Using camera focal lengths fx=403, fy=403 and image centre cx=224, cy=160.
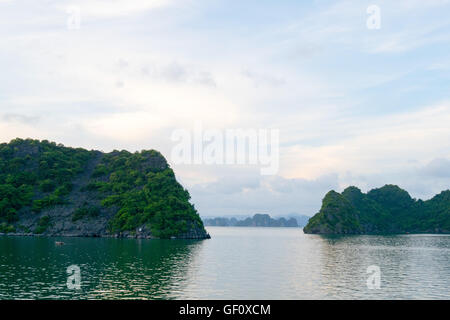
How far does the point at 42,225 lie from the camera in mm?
184750

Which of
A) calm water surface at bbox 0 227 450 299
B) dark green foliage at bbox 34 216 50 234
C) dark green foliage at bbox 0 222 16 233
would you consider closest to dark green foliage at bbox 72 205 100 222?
dark green foliage at bbox 34 216 50 234

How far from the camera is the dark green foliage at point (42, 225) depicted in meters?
182

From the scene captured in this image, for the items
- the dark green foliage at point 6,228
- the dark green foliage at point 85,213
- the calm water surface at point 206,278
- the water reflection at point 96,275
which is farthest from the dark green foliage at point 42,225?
the calm water surface at point 206,278

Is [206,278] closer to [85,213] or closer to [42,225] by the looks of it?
[85,213]

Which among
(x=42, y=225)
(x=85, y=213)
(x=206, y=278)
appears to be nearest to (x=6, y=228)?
(x=42, y=225)

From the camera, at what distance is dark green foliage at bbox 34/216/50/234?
18225 cm

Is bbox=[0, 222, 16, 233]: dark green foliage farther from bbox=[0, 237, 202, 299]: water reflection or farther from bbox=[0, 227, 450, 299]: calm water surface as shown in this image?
bbox=[0, 227, 450, 299]: calm water surface

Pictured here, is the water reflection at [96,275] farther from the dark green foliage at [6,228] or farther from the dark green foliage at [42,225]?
the dark green foliage at [6,228]

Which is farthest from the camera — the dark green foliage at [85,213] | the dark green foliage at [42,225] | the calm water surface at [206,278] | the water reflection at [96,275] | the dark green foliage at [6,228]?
the dark green foliage at [85,213]

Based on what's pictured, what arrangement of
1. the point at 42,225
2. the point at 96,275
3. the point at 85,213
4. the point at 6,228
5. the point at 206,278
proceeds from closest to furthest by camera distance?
the point at 96,275 → the point at 206,278 → the point at 6,228 → the point at 42,225 → the point at 85,213
